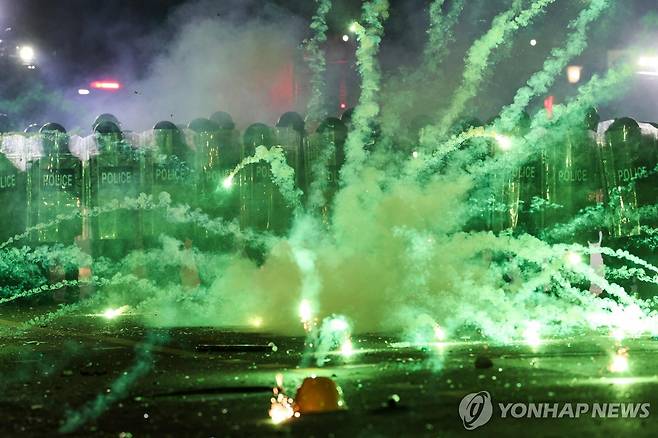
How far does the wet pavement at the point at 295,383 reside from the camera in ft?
25.5

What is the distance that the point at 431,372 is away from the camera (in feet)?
35.2

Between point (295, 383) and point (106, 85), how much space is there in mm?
29563

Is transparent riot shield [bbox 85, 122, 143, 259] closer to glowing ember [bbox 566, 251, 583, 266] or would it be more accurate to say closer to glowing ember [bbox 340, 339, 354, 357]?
glowing ember [bbox 566, 251, 583, 266]

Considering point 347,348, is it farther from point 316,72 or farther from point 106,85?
point 106,85

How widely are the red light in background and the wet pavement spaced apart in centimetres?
2289

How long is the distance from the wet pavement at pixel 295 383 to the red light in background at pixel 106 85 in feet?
75.1

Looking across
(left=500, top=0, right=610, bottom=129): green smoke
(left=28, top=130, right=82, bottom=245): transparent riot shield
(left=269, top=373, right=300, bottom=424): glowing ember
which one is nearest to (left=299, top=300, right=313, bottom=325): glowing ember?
(left=269, top=373, right=300, bottom=424): glowing ember

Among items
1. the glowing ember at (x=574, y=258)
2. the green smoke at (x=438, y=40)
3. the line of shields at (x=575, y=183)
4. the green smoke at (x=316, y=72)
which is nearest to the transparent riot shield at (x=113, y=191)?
the line of shields at (x=575, y=183)

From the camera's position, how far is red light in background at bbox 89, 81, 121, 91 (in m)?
37.5

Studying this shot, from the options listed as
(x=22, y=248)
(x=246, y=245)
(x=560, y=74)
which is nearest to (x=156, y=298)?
(x=246, y=245)

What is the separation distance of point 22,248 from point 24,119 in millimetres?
15955

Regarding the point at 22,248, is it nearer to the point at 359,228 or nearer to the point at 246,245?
the point at 246,245

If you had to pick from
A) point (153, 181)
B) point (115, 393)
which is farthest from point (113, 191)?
point (115, 393)

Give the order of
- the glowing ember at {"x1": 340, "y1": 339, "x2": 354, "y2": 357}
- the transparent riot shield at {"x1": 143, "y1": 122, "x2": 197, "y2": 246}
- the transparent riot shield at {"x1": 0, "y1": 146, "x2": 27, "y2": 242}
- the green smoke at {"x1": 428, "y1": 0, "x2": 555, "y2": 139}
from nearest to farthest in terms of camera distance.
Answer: the glowing ember at {"x1": 340, "y1": 339, "x2": 354, "y2": 357} → the green smoke at {"x1": 428, "y1": 0, "x2": 555, "y2": 139} → the transparent riot shield at {"x1": 143, "y1": 122, "x2": 197, "y2": 246} → the transparent riot shield at {"x1": 0, "y1": 146, "x2": 27, "y2": 242}
